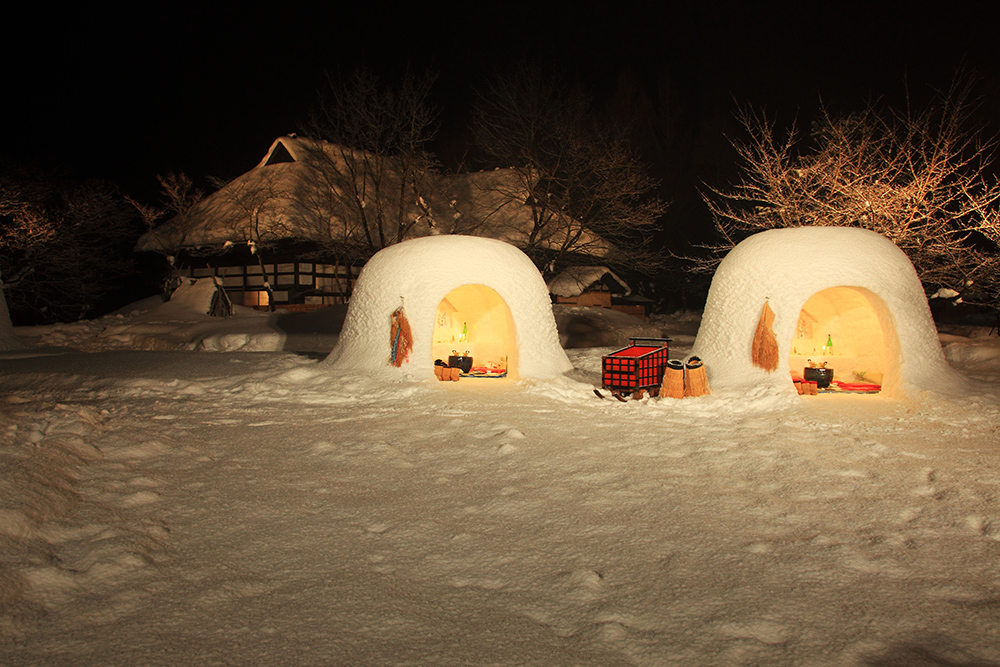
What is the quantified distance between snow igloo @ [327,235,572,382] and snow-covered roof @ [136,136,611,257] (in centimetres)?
974

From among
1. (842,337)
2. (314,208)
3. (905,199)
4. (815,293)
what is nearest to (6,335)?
(314,208)

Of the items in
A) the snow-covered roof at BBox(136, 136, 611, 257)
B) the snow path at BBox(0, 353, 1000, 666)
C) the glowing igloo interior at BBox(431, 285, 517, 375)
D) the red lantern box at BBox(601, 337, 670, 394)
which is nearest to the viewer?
the snow path at BBox(0, 353, 1000, 666)

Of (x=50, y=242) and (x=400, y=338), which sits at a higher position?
(x=50, y=242)

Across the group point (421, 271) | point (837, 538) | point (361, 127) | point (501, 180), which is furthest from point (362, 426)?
point (501, 180)

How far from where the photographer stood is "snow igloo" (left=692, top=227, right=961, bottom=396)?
7871 millimetres

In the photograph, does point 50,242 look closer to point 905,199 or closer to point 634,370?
point 634,370

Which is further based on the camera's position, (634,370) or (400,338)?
(400,338)

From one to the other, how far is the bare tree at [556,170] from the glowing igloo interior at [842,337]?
34.0 feet

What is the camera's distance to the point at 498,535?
3605 mm

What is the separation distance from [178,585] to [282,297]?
63.6ft

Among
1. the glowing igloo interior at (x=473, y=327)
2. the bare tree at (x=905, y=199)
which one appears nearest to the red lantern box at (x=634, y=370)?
the glowing igloo interior at (x=473, y=327)

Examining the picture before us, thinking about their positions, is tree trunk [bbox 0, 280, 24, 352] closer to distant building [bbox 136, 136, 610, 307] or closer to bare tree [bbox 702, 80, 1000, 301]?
distant building [bbox 136, 136, 610, 307]

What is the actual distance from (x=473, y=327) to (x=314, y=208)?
11.1 meters

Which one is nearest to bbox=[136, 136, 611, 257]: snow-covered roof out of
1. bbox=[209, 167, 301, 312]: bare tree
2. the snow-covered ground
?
bbox=[209, 167, 301, 312]: bare tree
